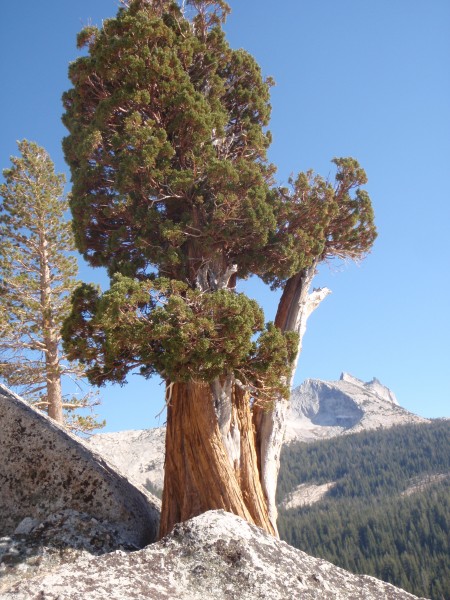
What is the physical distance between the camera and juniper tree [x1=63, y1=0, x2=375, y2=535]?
820 cm

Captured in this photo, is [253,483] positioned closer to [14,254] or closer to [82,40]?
[82,40]

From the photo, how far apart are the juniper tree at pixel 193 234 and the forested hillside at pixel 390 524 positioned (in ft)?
345

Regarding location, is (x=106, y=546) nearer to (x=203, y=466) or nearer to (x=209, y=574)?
(x=203, y=466)

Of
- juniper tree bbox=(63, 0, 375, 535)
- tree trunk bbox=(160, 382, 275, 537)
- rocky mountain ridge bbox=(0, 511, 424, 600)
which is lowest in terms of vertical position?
rocky mountain ridge bbox=(0, 511, 424, 600)

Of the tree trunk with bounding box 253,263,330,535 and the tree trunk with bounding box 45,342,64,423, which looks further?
the tree trunk with bounding box 45,342,64,423

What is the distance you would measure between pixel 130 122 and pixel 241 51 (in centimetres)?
487

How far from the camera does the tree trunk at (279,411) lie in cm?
965

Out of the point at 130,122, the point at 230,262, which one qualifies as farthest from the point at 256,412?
the point at 130,122

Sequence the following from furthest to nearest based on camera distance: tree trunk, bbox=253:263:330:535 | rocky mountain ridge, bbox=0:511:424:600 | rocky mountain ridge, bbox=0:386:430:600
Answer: tree trunk, bbox=253:263:330:535 < rocky mountain ridge, bbox=0:386:430:600 < rocky mountain ridge, bbox=0:511:424:600

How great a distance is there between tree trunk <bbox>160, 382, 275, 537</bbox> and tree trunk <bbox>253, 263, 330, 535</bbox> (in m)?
0.35

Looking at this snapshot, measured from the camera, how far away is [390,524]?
451 ft

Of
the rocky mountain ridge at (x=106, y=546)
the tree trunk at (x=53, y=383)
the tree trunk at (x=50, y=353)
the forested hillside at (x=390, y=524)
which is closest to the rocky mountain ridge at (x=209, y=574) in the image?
the rocky mountain ridge at (x=106, y=546)

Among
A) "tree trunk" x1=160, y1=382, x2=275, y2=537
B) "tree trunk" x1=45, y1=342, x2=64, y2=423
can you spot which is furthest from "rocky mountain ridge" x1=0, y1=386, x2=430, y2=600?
"tree trunk" x1=45, y1=342, x2=64, y2=423

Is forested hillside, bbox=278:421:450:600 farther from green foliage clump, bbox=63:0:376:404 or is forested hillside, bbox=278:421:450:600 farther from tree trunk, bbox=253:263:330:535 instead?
green foliage clump, bbox=63:0:376:404
